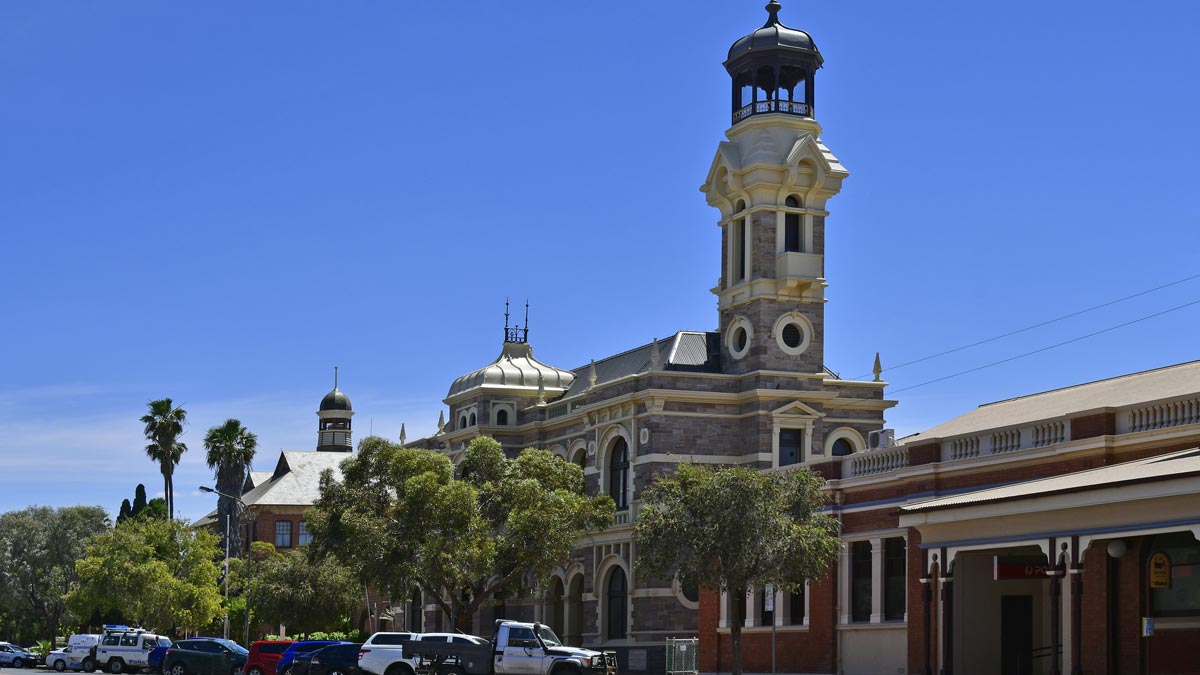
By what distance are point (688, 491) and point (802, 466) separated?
→ 417cm

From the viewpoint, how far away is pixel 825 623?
44750mm

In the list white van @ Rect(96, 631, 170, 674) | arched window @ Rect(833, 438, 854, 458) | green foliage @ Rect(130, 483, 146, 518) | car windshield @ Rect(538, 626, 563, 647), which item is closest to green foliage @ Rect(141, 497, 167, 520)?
green foliage @ Rect(130, 483, 146, 518)

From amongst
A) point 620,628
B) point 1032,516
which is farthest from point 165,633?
Result: point 1032,516

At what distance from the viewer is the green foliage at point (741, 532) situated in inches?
1624

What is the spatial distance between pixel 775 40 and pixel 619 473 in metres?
19.0

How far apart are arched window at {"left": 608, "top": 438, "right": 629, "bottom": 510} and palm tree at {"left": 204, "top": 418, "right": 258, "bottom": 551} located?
4704cm

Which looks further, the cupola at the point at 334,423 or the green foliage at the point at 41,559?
the cupola at the point at 334,423

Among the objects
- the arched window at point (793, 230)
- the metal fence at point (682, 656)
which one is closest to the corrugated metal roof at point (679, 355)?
the arched window at point (793, 230)

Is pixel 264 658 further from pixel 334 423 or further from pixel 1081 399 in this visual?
pixel 334 423

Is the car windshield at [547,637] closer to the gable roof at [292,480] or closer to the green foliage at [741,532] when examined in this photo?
the green foliage at [741,532]

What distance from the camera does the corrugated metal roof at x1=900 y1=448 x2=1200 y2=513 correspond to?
27.6 meters

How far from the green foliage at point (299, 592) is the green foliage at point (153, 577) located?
2667 millimetres

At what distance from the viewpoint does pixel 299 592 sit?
277ft

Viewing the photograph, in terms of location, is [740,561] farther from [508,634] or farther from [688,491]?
[508,634]
